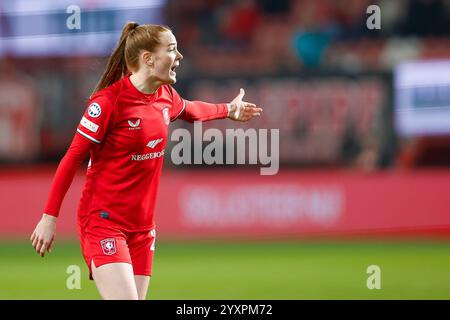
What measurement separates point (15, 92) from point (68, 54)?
3.19ft

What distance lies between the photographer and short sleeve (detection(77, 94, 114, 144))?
572cm

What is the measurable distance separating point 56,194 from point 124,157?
1.55 feet

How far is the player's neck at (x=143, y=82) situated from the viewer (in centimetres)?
595

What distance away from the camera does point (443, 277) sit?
428 inches

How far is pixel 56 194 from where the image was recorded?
18.6 feet

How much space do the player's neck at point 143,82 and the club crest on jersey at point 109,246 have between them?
0.90 metres

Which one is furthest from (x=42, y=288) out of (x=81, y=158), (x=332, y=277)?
(x=81, y=158)

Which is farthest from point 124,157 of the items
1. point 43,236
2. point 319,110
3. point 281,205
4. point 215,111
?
point 319,110

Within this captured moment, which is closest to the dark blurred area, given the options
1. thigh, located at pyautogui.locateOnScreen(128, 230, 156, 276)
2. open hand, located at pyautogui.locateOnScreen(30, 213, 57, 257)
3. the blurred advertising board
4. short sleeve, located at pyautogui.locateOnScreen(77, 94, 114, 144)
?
the blurred advertising board

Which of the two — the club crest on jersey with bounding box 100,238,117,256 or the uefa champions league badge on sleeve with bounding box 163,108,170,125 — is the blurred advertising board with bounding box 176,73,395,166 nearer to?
the uefa champions league badge on sleeve with bounding box 163,108,170,125

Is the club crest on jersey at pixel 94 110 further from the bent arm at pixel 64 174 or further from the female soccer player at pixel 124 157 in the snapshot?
the bent arm at pixel 64 174

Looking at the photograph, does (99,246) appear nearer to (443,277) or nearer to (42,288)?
(42,288)

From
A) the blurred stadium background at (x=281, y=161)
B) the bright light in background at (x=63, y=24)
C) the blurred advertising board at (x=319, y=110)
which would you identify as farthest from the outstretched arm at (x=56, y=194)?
the bright light in background at (x=63, y=24)

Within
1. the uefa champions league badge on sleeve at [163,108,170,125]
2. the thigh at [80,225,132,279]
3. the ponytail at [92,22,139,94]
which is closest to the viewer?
the thigh at [80,225,132,279]
